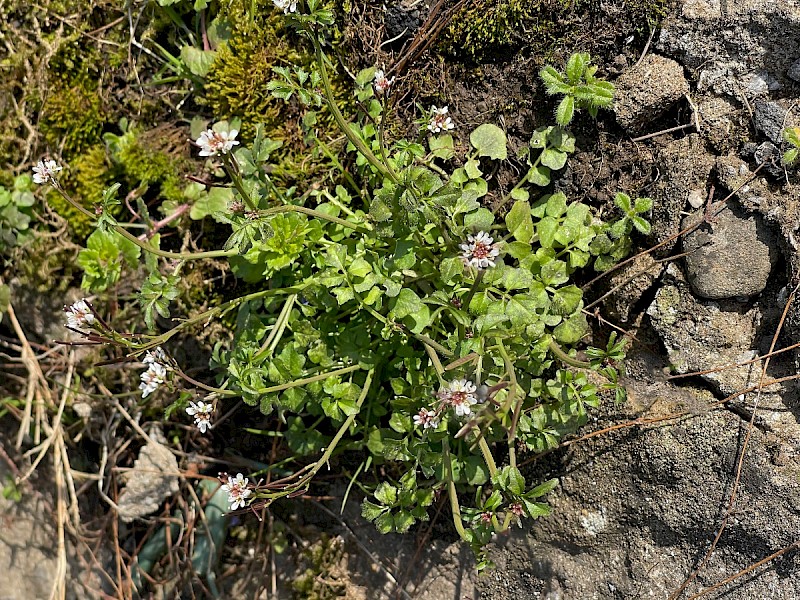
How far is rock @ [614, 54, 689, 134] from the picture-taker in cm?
263

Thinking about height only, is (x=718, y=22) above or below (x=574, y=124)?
above

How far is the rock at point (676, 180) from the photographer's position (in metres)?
2.60

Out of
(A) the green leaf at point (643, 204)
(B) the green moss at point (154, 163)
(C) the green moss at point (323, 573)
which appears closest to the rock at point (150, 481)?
(C) the green moss at point (323, 573)

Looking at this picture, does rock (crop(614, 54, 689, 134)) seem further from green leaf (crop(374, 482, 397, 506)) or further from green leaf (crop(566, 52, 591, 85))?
→ green leaf (crop(374, 482, 397, 506))

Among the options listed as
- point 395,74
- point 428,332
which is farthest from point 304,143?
point 428,332

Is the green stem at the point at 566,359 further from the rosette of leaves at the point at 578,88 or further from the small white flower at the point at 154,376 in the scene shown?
the small white flower at the point at 154,376

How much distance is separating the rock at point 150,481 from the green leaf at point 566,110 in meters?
2.49

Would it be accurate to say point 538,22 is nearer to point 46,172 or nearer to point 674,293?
point 674,293

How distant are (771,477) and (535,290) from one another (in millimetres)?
1090

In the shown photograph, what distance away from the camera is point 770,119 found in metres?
2.48

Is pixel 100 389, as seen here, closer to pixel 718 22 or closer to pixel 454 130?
pixel 454 130

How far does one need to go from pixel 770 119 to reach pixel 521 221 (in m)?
0.95

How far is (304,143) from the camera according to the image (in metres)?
3.11

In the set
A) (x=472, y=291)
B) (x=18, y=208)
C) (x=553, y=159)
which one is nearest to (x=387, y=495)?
(x=472, y=291)
